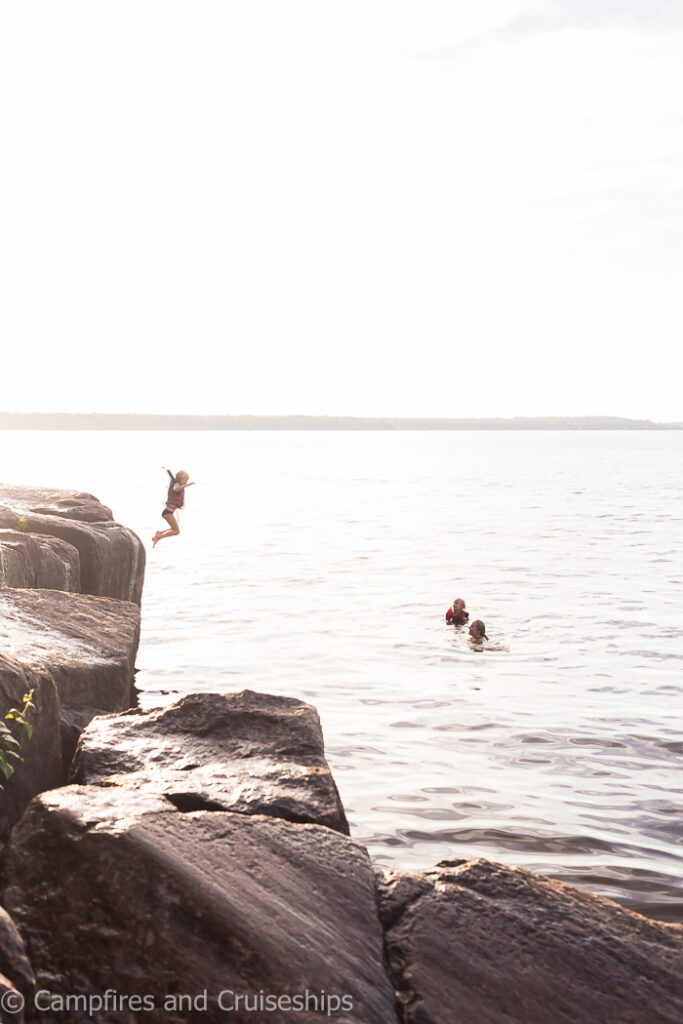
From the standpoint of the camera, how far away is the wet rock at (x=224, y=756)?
610 centimetres

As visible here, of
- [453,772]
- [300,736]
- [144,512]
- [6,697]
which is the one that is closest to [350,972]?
[300,736]

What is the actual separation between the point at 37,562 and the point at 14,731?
228 inches

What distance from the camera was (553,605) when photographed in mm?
22734

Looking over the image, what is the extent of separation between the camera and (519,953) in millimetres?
5133

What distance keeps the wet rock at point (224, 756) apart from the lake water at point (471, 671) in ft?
7.03

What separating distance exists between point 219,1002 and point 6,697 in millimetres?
2682

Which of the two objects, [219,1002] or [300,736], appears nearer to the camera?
[219,1002]

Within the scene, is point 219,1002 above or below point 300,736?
Result: below

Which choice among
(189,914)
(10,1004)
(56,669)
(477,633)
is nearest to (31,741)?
(56,669)

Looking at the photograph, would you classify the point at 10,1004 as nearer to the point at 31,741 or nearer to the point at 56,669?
the point at 31,741

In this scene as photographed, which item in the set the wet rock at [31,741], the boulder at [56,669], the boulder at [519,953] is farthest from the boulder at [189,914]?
the boulder at [56,669]

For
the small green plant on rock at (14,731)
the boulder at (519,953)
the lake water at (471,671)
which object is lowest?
the lake water at (471,671)

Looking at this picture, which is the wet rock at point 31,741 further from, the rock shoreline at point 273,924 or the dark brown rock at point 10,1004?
the dark brown rock at point 10,1004

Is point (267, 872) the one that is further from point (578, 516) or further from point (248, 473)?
point (248, 473)
